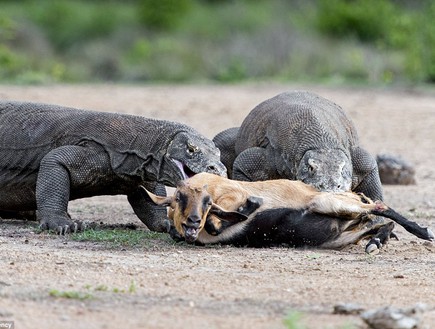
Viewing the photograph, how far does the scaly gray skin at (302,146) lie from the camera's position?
9.59m

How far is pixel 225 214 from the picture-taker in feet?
27.1

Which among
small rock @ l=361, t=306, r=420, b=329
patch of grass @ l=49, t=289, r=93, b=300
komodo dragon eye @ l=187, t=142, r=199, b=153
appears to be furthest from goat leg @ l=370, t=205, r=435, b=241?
patch of grass @ l=49, t=289, r=93, b=300

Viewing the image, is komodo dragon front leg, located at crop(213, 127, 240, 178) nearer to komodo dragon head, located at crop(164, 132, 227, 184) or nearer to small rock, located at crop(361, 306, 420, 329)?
komodo dragon head, located at crop(164, 132, 227, 184)

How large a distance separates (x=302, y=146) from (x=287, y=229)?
5.28ft

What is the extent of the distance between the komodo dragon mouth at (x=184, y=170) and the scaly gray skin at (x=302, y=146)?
2.89ft

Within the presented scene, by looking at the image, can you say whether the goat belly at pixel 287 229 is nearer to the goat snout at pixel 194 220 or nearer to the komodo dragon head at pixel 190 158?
the goat snout at pixel 194 220

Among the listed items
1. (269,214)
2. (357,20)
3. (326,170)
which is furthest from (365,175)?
(357,20)

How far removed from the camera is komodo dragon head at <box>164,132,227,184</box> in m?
9.16

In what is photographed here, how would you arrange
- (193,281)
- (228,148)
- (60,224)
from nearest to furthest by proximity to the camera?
(193,281), (60,224), (228,148)

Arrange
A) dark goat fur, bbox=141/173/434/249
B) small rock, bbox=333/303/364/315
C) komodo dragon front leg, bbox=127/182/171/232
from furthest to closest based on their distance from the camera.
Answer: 1. komodo dragon front leg, bbox=127/182/171/232
2. dark goat fur, bbox=141/173/434/249
3. small rock, bbox=333/303/364/315

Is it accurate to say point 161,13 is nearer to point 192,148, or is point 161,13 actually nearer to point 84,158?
point 84,158

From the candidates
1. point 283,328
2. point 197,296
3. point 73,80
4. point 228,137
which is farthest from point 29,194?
point 73,80

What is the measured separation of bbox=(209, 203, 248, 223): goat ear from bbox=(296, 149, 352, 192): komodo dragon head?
0.90 m

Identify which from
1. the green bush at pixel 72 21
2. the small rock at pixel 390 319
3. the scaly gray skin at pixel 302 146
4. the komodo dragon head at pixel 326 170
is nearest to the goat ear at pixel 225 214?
the komodo dragon head at pixel 326 170
